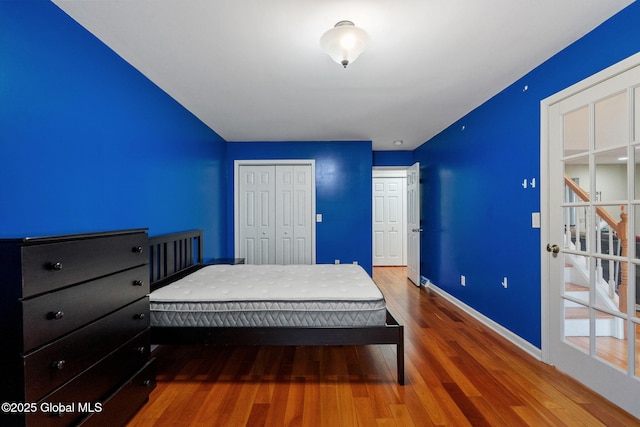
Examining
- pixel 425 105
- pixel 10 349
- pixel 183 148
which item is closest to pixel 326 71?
pixel 425 105

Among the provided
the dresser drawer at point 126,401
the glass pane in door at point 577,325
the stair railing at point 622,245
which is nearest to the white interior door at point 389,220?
the glass pane in door at point 577,325

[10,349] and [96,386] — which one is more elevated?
[10,349]

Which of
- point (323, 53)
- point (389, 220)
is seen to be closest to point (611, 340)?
point (323, 53)

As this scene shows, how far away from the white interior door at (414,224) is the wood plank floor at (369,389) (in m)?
2.12

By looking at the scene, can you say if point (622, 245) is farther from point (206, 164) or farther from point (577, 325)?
point (206, 164)

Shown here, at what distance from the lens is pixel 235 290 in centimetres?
219

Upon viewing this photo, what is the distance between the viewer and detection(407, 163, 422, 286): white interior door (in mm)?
4727

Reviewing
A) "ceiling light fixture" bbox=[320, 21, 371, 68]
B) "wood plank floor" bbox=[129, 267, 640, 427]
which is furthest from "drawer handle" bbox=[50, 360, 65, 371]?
"ceiling light fixture" bbox=[320, 21, 371, 68]

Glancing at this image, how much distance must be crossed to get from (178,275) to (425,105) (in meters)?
3.19

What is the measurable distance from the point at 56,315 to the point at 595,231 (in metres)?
3.09

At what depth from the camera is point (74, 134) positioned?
1.76 m

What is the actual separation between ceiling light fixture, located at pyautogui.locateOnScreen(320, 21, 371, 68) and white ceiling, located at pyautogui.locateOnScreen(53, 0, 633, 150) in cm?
7

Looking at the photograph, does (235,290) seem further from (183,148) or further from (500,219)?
(500,219)

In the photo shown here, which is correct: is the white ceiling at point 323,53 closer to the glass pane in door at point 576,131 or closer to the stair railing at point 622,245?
the glass pane in door at point 576,131
